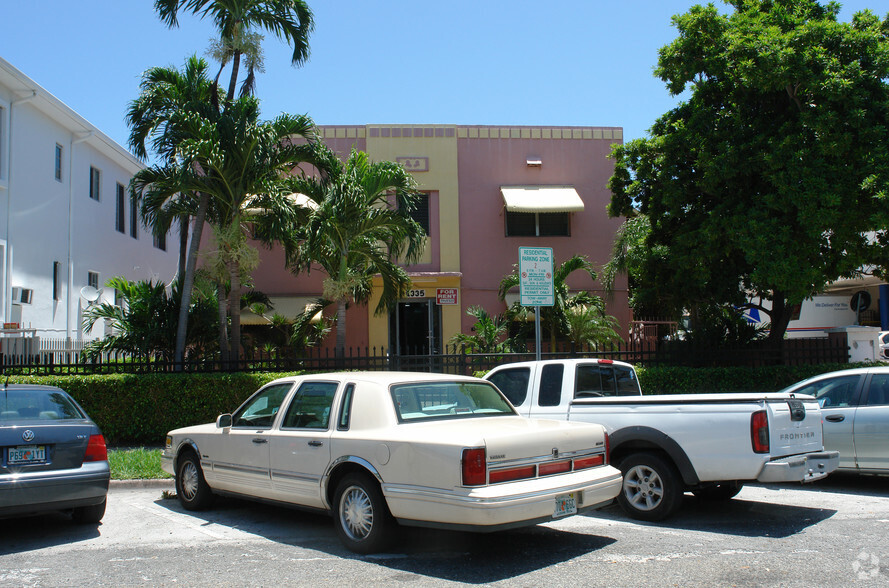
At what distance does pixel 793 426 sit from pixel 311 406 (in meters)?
4.46

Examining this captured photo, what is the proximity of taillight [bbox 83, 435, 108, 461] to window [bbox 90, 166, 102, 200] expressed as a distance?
1588 cm

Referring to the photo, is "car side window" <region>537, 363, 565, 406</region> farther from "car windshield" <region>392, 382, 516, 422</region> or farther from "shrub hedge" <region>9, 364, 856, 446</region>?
"shrub hedge" <region>9, 364, 856, 446</region>

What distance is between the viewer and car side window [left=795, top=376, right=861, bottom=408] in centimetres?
900

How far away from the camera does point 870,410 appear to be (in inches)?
340

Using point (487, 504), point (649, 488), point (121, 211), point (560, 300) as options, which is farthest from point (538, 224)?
point (487, 504)

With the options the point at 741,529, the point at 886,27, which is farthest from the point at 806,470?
the point at 886,27

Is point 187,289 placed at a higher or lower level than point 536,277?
higher

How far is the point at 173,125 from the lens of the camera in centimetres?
1295

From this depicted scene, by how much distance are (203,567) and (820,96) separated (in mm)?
11959

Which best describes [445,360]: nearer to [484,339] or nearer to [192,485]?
[484,339]

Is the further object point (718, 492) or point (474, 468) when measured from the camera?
point (718, 492)

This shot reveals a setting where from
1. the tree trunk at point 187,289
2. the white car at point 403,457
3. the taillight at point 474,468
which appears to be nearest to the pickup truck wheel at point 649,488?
the white car at point 403,457

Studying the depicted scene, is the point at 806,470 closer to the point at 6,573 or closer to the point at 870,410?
the point at 870,410

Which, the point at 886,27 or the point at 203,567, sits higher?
the point at 886,27
